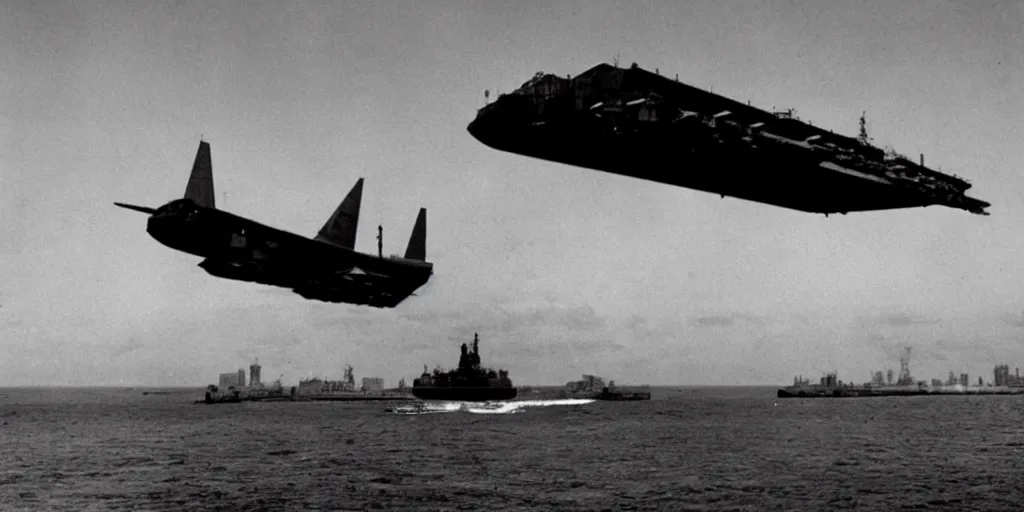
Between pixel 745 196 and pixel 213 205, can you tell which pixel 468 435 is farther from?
pixel 745 196

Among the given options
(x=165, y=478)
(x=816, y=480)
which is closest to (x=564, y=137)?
(x=816, y=480)

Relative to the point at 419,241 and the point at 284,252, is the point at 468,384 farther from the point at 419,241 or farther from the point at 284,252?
the point at 284,252

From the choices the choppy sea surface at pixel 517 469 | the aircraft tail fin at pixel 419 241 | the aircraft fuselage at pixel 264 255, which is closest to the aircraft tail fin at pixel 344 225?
the aircraft fuselage at pixel 264 255

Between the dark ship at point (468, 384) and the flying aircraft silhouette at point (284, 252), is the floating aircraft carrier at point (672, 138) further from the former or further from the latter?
the dark ship at point (468, 384)

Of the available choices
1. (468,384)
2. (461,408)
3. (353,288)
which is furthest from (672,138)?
(468,384)

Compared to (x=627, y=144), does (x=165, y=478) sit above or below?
below
